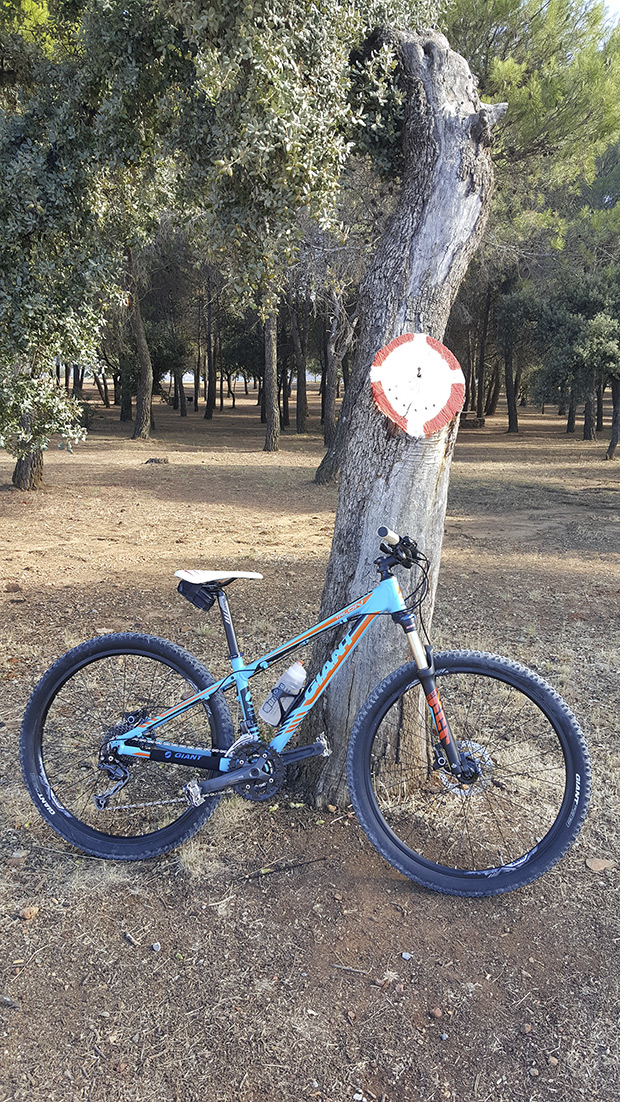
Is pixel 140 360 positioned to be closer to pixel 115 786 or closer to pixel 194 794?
pixel 115 786

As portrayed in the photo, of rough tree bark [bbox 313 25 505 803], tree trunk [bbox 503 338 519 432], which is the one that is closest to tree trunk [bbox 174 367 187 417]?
tree trunk [bbox 503 338 519 432]

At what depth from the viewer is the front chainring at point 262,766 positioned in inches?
112

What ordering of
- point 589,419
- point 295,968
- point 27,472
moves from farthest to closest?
1. point 589,419
2. point 27,472
3. point 295,968

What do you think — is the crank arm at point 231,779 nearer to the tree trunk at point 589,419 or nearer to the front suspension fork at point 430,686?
the front suspension fork at point 430,686

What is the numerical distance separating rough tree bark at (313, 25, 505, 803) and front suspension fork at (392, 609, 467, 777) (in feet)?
1.30

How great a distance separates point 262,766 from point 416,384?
1566mm

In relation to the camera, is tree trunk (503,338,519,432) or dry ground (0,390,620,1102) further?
tree trunk (503,338,519,432)

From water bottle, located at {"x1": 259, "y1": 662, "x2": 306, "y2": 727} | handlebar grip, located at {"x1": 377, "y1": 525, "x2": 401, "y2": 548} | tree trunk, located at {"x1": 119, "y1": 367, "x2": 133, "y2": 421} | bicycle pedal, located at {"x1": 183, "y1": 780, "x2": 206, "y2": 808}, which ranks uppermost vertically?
tree trunk, located at {"x1": 119, "y1": 367, "x2": 133, "y2": 421}

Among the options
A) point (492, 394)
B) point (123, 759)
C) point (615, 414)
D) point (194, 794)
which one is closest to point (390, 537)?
point (194, 794)

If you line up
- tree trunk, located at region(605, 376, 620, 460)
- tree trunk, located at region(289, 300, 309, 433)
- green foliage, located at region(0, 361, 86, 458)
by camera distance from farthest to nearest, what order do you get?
tree trunk, located at region(289, 300, 309, 433)
tree trunk, located at region(605, 376, 620, 460)
green foliage, located at region(0, 361, 86, 458)

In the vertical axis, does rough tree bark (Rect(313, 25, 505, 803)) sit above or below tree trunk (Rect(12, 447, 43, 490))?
above

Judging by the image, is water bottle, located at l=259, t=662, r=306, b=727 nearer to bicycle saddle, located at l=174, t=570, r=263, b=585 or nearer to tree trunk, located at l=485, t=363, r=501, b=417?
bicycle saddle, located at l=174, t=570, r=263, b=585

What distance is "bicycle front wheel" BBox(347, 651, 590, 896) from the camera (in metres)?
2.75

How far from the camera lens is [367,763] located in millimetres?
2793
